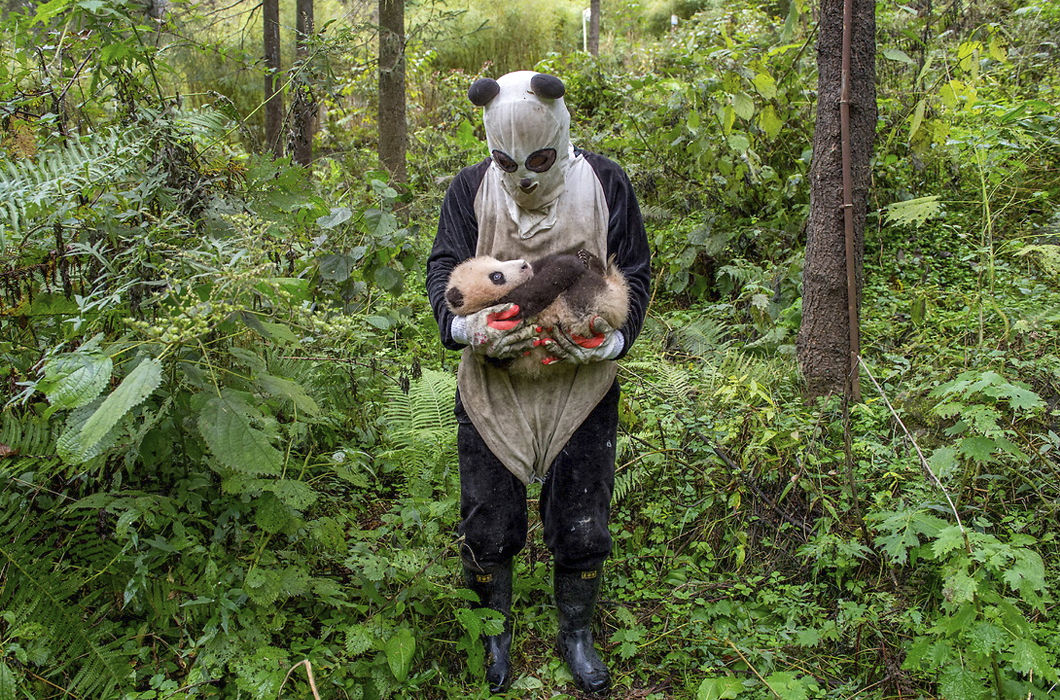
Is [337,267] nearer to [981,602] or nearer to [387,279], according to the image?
[387,279]

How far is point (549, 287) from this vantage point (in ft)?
7.59

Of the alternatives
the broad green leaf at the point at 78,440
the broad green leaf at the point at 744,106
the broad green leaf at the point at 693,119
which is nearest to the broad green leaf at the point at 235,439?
the broad green leaf at the point at 78,440

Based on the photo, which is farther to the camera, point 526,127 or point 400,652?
point 400,652

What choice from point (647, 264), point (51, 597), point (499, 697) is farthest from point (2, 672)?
point (647, 264)

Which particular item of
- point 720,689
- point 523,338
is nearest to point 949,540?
point 720,689

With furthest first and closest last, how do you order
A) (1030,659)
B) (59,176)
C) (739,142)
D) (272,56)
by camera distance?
(272,56) < (739,142) < (59,176) < (1030,659)

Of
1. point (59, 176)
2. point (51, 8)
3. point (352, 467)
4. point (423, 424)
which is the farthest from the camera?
point (423, 424)

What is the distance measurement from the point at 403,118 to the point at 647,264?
4275 mm

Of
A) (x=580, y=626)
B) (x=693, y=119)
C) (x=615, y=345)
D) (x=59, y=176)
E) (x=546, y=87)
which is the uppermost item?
(x=546, y=87)

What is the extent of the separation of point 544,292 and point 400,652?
48.1 inches

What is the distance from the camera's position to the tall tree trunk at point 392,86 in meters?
5.94

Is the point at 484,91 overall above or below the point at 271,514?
above

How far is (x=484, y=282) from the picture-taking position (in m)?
2.34

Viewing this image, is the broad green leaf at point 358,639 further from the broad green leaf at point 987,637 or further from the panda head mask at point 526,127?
the broad green leaf at point 987,637
